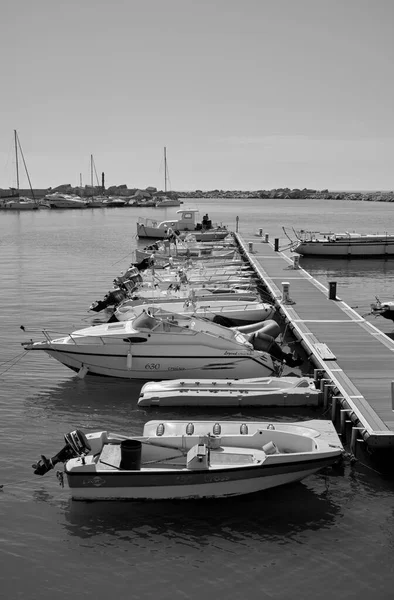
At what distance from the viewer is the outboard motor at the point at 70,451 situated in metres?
13.6

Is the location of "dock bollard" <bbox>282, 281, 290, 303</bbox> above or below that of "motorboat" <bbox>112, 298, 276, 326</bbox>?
above

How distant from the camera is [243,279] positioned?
3375 centimetres

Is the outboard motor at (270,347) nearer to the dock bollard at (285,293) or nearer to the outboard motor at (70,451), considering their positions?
the dock bollard at (285,293)

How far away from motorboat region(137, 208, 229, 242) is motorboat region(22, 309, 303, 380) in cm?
3761

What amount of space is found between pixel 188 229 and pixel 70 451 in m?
50.3

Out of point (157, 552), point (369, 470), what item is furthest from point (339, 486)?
point (157, 552)

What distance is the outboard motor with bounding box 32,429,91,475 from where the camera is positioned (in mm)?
13562

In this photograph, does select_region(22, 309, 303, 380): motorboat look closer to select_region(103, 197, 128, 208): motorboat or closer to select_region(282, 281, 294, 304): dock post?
select_region(282, 281, 294, 304): dock post

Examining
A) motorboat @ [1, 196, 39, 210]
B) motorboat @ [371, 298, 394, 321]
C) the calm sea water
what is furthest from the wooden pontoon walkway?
motorboat @ [1, 196, 39, 210]

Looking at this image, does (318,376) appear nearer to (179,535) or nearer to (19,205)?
(179,535)

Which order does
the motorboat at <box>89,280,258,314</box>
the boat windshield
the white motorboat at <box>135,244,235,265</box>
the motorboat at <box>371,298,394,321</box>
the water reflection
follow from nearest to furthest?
the water reflection → the boat windshield → the motorboat at <box>371,298,394,321</box> → the motorboat at <box>89,280,258,314</box> → the white motorboat at <box>135,244,235,265</box>

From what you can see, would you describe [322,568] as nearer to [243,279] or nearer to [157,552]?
[157,552]

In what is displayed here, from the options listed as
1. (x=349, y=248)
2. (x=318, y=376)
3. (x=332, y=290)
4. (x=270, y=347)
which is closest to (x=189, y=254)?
(x=332, y=290)

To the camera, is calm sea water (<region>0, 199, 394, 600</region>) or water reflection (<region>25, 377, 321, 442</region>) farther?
water reflection (<region>25, 377, 321, 442</region>)
